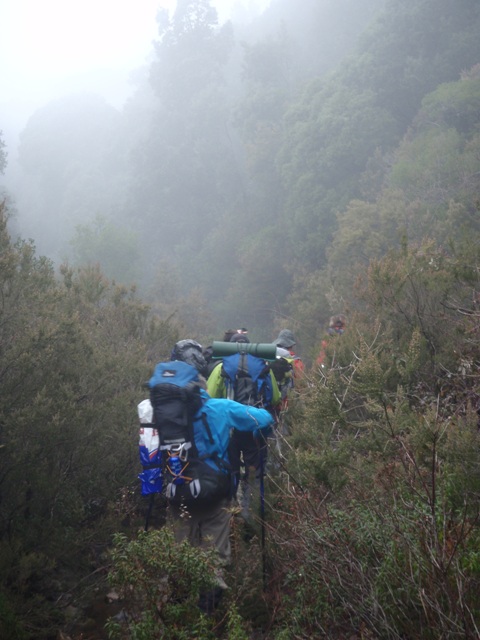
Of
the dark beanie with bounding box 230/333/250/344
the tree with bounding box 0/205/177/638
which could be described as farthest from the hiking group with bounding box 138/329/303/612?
the dark beanie with bounding box 230/333/250/344

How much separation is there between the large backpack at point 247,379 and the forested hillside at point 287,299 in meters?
0.42

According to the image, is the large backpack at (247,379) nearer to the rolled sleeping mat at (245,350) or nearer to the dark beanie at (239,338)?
the rolled sleeping mat at (245,350)

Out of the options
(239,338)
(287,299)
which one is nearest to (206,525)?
(239,338)

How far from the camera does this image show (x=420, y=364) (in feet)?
16.6

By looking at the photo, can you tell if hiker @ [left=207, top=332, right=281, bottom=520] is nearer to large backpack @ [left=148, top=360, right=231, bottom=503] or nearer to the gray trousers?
the gray trousers

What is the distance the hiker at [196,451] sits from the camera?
354 cm

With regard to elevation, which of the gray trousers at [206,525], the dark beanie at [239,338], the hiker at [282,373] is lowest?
the gray trousers at [206,525]

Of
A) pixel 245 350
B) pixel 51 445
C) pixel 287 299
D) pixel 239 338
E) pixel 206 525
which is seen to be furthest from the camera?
pixel 287 299

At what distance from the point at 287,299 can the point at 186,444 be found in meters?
21.1

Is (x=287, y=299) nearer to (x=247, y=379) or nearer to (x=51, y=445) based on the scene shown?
(x=247, y=379)

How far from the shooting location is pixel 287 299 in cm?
2448

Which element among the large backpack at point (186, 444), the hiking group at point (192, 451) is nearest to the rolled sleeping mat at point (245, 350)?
the hiking group at point (192, 451)

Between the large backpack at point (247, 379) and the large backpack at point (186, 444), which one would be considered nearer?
the large backpack at point (186, 444)

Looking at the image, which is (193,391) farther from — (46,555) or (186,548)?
(46,555)
